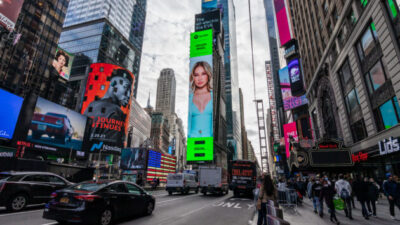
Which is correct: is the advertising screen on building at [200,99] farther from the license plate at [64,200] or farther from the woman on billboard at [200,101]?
the license plate at [64,200]

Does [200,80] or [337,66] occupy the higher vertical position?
[200,80]

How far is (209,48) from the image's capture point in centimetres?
10388

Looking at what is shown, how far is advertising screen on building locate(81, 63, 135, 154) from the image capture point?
53306mm

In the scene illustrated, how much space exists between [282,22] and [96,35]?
275ft

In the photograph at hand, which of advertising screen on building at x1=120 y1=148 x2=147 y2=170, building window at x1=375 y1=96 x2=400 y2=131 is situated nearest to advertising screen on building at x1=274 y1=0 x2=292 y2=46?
building window at x1=375 y1=96 x2=400 y2=131

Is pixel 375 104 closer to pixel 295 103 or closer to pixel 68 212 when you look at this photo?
pixel 68 212

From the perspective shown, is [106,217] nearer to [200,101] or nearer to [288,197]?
[288,197]

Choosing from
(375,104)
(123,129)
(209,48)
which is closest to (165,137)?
(209,48)

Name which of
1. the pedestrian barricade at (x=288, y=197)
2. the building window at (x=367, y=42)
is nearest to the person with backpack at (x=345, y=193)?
the pedestrian barricade at (x=288, y=197)

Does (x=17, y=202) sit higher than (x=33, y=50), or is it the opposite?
(x=33, y=50)

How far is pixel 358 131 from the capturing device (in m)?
21.5

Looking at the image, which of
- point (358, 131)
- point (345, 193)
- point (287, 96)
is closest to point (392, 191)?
point (345, 193)

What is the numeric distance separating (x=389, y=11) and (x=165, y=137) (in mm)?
159201

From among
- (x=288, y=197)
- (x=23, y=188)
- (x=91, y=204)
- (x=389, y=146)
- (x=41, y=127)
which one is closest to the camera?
(x=91, y=204)
